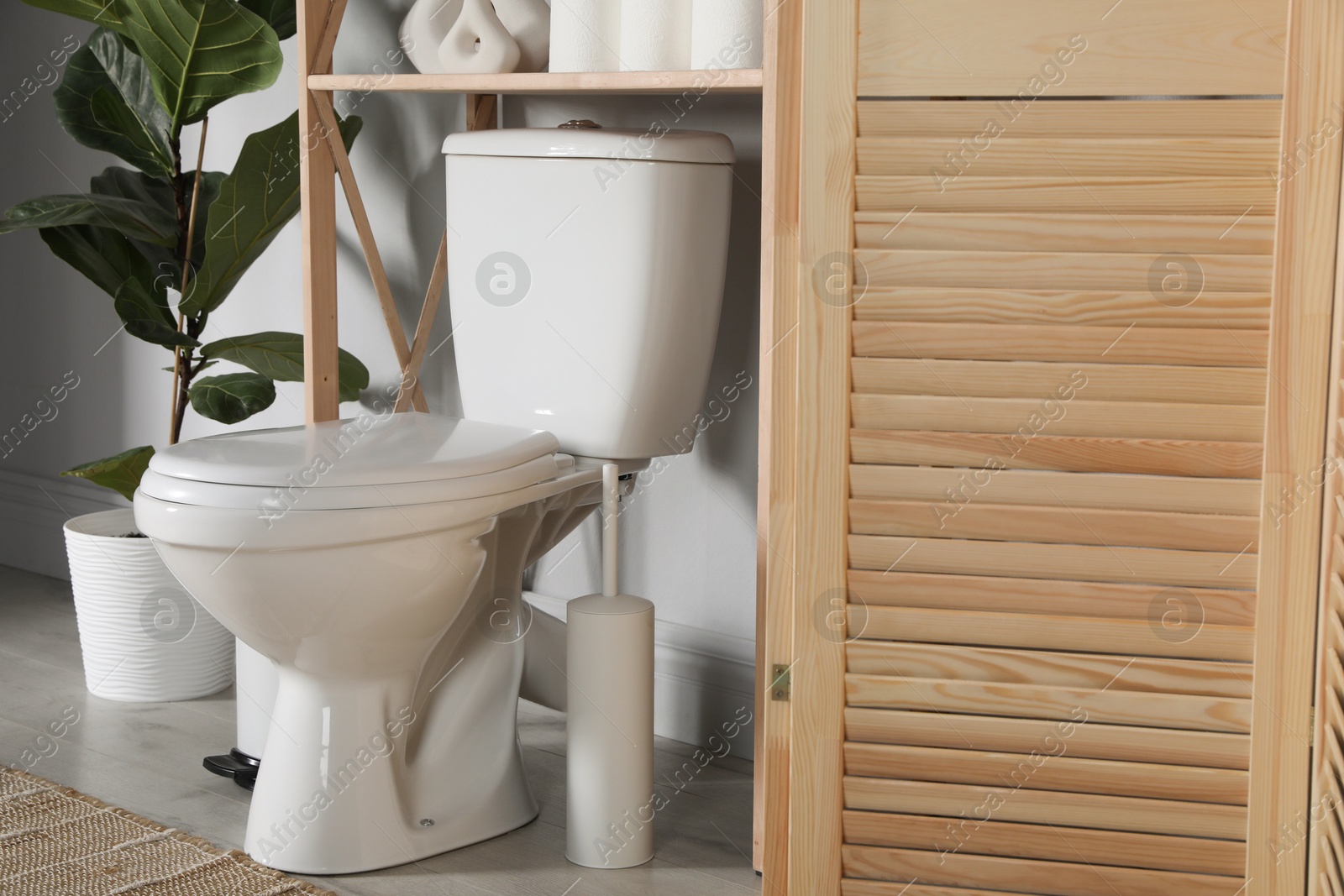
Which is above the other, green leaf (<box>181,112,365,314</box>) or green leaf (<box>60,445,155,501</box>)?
green leaf (<box>181,112,365,314</box>)

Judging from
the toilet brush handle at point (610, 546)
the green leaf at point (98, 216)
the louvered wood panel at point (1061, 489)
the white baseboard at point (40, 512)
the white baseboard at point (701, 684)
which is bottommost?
the white baseboard at point (701, 684)

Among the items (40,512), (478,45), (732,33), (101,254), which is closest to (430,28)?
(478,45)

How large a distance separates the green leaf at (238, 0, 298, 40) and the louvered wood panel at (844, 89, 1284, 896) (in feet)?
3.63

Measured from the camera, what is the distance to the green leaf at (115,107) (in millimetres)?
1831

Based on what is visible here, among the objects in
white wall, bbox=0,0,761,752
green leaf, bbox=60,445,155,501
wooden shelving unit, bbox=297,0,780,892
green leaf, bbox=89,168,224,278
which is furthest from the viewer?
green leaf, bbox=89,168,224,278

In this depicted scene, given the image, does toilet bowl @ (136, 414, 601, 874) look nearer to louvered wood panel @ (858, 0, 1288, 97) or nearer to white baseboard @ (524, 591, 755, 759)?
white baseboard @ (524, 591, 755, 759)

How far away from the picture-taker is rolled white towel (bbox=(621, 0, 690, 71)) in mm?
1396

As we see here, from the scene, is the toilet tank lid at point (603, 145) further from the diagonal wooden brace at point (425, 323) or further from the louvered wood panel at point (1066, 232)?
the louvered wood panel at point (1066, 232)

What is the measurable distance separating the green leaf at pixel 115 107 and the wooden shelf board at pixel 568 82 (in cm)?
39

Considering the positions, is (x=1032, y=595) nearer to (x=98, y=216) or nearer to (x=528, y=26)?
(x=528, y=26)

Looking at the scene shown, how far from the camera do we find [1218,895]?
42.3 inches

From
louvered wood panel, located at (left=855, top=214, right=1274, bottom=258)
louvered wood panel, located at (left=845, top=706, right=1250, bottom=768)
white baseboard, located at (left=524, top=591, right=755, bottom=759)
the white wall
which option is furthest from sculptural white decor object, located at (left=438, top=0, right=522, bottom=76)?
louvered wood panel, located at (left=845, top=706, right=1250, bottom=768)

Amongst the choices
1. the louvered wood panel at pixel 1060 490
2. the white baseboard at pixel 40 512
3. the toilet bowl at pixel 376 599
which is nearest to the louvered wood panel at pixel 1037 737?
the louvered wood panel at pixel 1060 490

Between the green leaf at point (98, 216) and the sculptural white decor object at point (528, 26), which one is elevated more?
the sculptural white decor object at point (528, 26)
